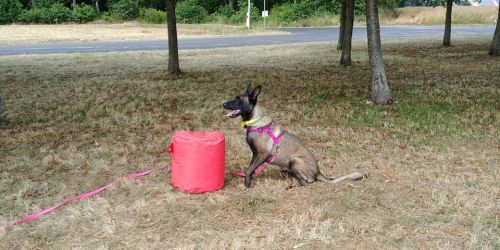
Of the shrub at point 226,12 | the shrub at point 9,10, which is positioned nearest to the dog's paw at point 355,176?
the shrub at point 9,10

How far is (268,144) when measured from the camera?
509 centimetres

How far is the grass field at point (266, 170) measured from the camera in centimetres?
432

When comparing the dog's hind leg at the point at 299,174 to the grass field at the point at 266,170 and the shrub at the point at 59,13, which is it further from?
the shrub at the point at 59,13

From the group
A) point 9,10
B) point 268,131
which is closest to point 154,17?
point 9,10

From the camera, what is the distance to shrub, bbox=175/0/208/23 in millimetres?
52156

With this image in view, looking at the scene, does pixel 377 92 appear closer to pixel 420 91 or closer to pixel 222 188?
pixel 420 91

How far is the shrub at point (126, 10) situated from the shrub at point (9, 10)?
31.7 feet

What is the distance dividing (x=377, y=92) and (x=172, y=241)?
6809 mm

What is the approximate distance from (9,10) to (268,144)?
163ft

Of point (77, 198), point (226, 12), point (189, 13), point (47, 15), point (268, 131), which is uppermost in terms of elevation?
point (226, 12)

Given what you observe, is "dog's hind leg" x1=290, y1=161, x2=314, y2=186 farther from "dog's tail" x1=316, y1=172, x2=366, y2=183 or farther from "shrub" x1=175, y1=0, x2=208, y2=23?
"shrub" x1=175, y1=0, x2=208, y2=23

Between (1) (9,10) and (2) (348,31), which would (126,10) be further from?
(2) (348,31)

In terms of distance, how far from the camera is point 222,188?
532cm

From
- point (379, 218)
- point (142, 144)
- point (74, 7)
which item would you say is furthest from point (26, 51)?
point (74, 7)
